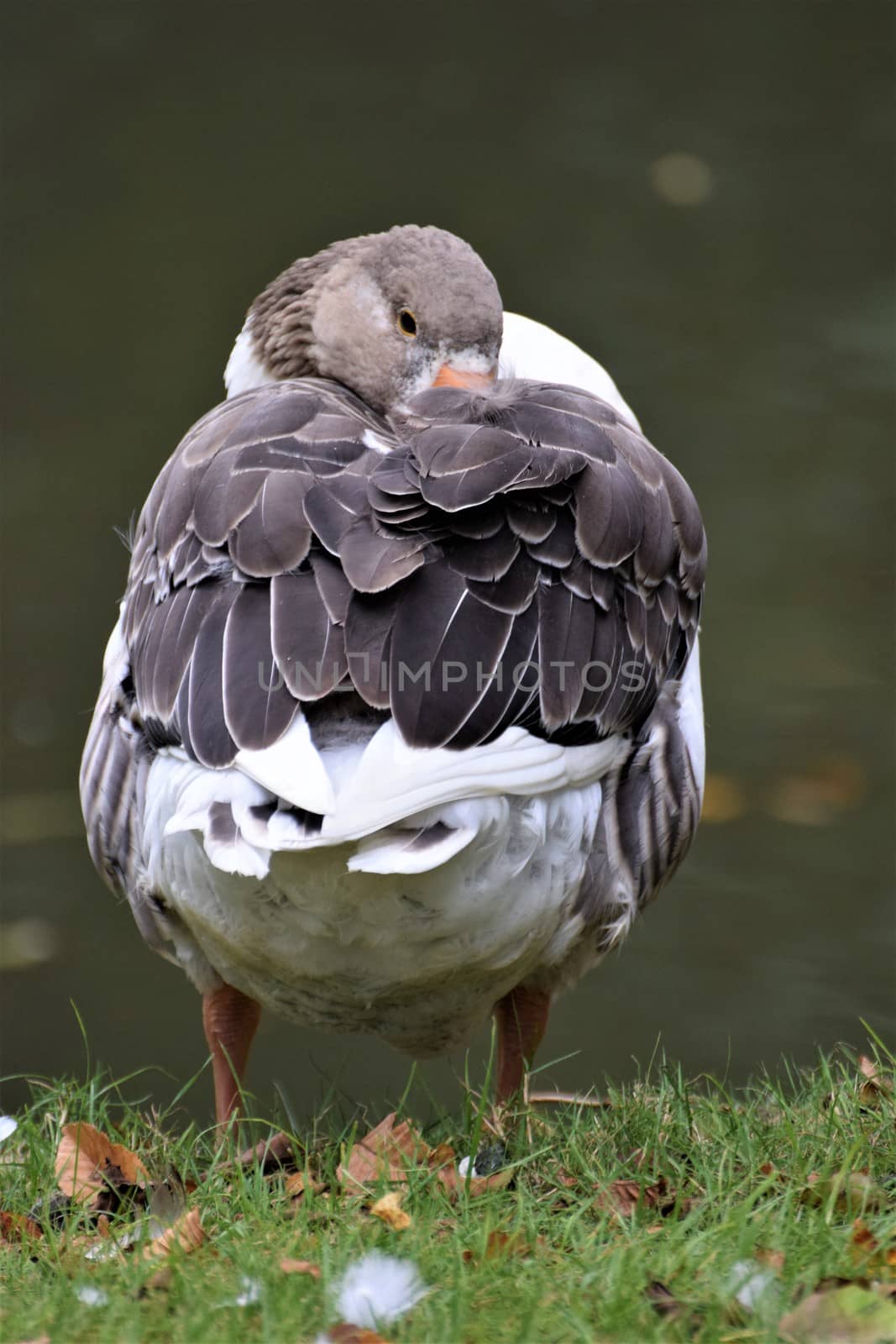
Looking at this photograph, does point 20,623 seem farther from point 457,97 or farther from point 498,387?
point 498,387

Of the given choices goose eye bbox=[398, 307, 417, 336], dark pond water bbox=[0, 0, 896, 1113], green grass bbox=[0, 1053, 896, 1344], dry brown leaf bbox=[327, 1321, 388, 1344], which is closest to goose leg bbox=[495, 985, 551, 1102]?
green grass bbox=[0, 1053, 896, 1344]

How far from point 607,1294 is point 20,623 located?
631cm

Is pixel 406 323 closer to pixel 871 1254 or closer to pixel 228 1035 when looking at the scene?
pixel 228 1035

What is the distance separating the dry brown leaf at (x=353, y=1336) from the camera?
2.15 meters

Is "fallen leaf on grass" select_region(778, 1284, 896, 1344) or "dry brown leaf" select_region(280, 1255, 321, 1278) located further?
"dry brown leaf" select_region(280, 1255, 321, 1278)

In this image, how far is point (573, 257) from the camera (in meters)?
8.89

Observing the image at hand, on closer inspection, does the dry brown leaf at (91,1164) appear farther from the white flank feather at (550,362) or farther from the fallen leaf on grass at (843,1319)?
the white flank feather at (550,362)

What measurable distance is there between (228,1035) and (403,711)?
4.12 feet

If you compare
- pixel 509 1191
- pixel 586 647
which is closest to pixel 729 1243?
pixel 509 1191

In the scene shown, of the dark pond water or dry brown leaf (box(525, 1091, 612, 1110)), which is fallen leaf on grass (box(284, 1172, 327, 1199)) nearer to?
dry brown leaf (box(525, 1091, 612, 1110))

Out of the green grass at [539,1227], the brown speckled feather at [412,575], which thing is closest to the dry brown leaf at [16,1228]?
the green grass at [539,1227]

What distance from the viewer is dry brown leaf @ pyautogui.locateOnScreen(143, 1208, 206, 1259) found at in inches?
101

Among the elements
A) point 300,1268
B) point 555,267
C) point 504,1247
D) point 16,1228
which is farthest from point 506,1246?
point 555,267

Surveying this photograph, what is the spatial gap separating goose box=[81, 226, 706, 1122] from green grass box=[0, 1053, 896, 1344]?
36 centimetres
